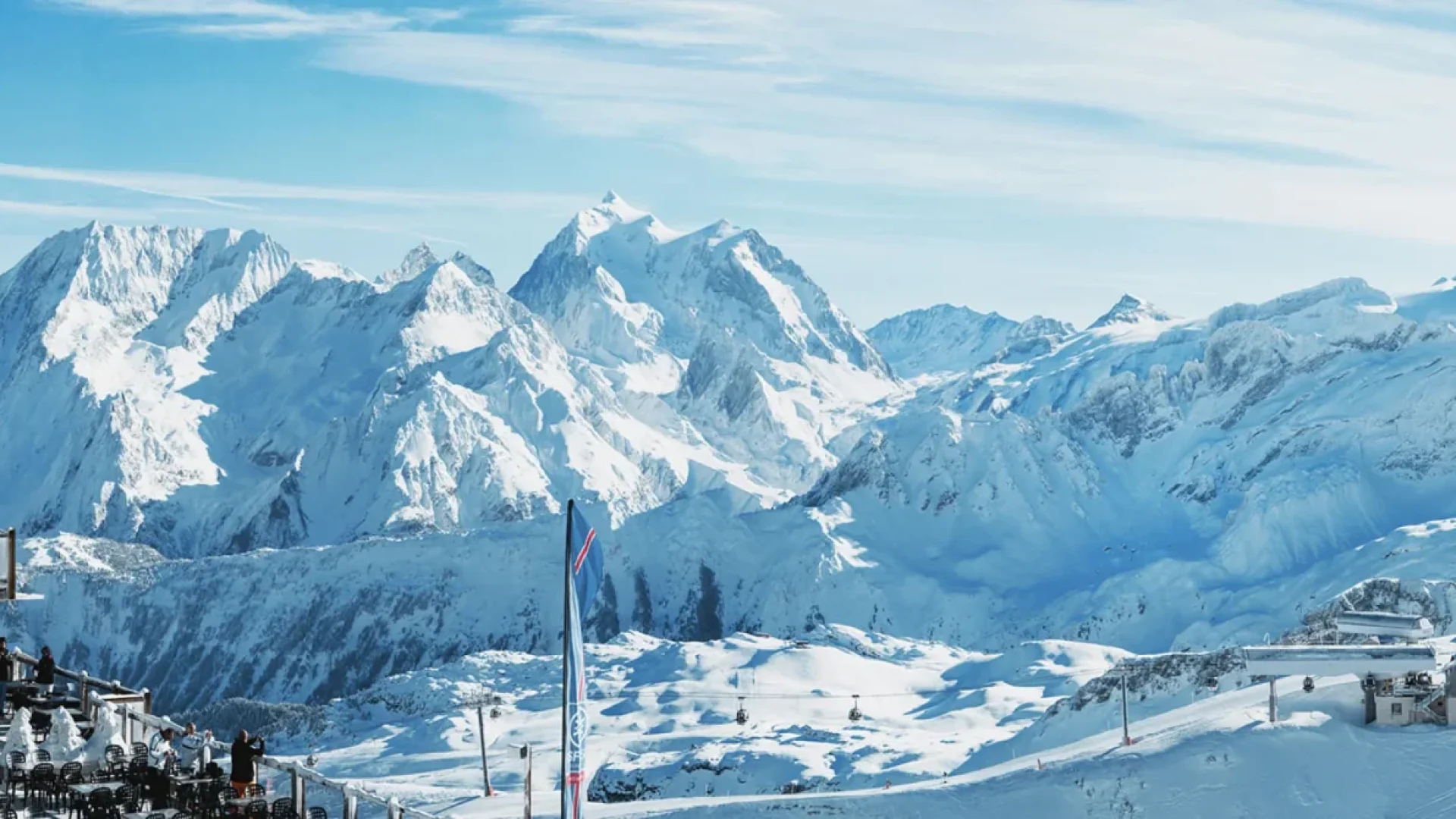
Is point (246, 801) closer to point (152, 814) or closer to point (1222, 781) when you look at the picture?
point (152, 814)

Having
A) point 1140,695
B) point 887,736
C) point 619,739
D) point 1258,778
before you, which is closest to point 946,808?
point 1258,778

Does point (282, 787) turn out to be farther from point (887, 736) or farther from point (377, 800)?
point (887, 736)

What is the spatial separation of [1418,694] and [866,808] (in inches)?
859

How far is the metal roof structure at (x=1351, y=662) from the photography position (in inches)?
3120

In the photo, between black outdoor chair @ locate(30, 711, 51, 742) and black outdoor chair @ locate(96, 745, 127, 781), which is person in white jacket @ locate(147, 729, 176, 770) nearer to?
black outdoor chair @ locate(96, 745, 127, 781)

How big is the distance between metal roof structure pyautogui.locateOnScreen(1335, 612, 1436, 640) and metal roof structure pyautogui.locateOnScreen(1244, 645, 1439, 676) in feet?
26.5

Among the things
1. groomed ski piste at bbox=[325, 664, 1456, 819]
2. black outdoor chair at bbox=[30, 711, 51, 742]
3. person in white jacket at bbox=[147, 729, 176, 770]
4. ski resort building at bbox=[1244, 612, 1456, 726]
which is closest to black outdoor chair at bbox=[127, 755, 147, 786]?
person in white jacket at bbox=[147, 729, 176, 770]

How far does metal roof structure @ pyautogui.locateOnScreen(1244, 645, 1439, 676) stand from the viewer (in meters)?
79.2

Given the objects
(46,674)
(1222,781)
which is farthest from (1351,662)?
(46,674)

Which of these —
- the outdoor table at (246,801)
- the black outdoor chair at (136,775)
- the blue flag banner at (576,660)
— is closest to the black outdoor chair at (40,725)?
the black outdoor chair at (136,775)

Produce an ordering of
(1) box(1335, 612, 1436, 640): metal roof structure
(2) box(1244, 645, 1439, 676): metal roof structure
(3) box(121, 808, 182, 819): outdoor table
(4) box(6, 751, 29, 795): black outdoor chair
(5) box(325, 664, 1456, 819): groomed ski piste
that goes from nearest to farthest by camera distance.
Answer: (3) box(121, 808, 182, 819): outdoor table, (4) box(6, 751, 29, 795): black outdoor chair, (5) box(325, 664, 1456, 819): groomed ski piste, (2) box(1244, 645, 1439, 676): metal roof structure, (1) box(1335, 612, 1436, 640): metal roof structure

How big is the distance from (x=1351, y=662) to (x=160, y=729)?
5340 centimetres

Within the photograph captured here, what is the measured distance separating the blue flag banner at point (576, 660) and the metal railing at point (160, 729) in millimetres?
3050

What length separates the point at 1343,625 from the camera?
89188 mm
